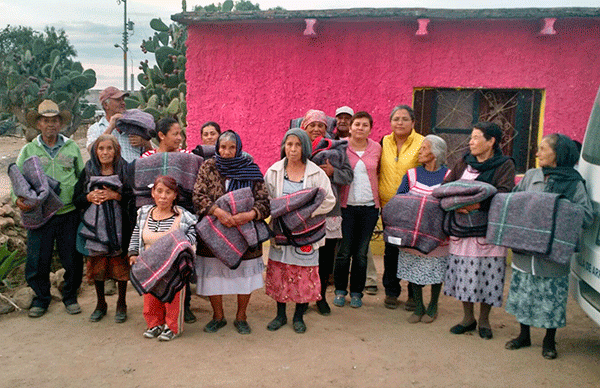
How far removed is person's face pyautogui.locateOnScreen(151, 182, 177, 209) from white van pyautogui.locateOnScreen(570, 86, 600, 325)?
2.96 meters

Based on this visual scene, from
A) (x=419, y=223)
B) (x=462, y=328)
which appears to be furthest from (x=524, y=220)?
(x=462, y=328)

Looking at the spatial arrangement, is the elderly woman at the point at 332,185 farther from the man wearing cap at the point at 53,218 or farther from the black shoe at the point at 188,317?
the man wearing cap at the point at 53,218

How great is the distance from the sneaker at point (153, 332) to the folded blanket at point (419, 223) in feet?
6.45

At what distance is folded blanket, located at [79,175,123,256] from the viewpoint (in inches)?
180

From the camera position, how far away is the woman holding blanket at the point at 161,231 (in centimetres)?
431

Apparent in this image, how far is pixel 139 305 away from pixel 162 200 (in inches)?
55.8

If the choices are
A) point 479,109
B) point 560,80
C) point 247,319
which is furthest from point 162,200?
point 560,80

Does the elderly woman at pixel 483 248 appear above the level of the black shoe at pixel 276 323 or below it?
above

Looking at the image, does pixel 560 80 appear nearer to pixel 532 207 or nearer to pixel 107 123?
pixel 532 207

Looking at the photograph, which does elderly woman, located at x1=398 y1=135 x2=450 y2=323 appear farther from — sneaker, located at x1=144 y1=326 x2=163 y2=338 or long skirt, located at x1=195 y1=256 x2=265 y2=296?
sneaker, located at x1=144 y1=326 x2=163 y2=338

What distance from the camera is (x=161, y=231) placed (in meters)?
4.34

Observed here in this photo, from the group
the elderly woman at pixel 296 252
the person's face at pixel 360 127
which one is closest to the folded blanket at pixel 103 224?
the elderly woman at pixel 296 252

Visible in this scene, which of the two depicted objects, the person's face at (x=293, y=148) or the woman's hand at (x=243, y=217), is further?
the person's face at (x=293, y=148)

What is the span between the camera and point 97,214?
15.2ft
